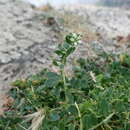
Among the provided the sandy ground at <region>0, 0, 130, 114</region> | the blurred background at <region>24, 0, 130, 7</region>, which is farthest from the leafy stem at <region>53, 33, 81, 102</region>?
the blurred background at <region>24, 0, 130, 7</region>

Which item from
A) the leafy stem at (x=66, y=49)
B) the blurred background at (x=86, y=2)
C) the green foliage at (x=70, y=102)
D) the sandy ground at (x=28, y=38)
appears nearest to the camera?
the green foliage at (x=70, y=102)

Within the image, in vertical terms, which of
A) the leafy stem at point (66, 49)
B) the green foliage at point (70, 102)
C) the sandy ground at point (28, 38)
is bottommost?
the sandy ground at point (28, 38)

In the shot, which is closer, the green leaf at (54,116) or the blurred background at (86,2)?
the green leaf at (54,116)

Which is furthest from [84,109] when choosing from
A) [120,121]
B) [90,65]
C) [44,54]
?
[44,54]

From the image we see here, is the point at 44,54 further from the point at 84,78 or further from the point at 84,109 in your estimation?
the point at 84,109

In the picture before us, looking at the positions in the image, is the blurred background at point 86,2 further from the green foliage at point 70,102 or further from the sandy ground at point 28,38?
the green foliage at point 70,102

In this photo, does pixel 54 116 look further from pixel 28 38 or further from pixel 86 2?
pixel 86 2

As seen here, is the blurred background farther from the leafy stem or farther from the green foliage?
the leafy stem

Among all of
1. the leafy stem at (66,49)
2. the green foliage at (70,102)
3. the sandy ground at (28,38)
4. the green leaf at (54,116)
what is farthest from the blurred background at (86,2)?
the green leaf at (54,116)

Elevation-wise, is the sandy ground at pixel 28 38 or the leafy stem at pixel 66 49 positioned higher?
the leafy stem at pixel 66 49
